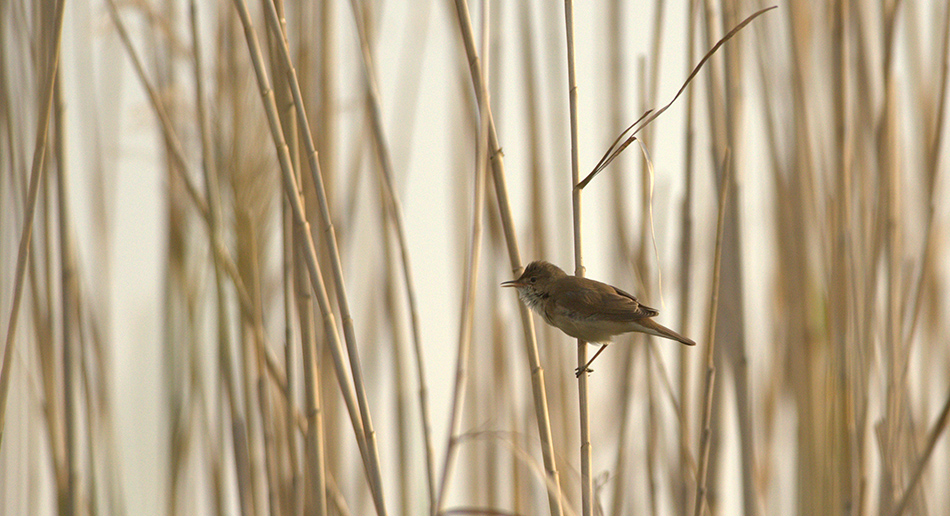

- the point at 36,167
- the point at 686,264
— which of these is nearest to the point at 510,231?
the point at 686,264

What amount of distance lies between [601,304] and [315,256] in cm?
61

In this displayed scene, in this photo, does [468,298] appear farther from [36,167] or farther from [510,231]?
[36,167]

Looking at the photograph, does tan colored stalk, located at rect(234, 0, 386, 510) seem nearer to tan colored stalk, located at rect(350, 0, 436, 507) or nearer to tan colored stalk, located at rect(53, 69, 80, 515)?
tan colored stalk, located at rect(350, 0, 436, 507)

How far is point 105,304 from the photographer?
1.97 meters

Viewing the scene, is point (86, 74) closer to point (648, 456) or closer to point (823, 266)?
point (648, 456)

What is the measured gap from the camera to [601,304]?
1578mm

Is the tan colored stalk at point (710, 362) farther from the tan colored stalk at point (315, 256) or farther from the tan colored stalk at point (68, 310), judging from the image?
the tan colored stalk at point (68, 310)

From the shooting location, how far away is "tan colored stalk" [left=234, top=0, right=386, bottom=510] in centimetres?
123

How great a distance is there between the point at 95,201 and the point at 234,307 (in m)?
0.56

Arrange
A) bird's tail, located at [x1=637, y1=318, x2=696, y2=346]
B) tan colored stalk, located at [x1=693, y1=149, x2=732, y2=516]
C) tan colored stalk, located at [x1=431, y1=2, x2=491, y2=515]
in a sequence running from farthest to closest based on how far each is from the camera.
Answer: bird's tail, located at [x1=637, y1=318, x2=696, y2=346] → tan colored stalk, located at [x1=693, y1=149, x2=732, y2=516] → tan colored stalk, located at [x1=431, y1=2, x2=491, y2=515]

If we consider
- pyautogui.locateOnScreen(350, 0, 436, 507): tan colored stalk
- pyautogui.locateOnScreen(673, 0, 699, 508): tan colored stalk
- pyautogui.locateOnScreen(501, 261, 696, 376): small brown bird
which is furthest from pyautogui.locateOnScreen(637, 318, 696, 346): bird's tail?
pyautogui.locateOnScreen(350, 0, 436, 507): tan colored stalk

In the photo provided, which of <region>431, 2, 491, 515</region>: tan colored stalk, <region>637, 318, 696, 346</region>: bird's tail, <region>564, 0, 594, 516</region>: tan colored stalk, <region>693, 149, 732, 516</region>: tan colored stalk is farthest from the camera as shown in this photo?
<region>637, 318, 696, 346</region>: bird's tail

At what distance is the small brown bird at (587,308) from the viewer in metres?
1.56

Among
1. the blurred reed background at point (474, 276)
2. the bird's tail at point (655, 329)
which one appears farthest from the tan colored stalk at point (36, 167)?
the bird's tail at point (655, 329)
